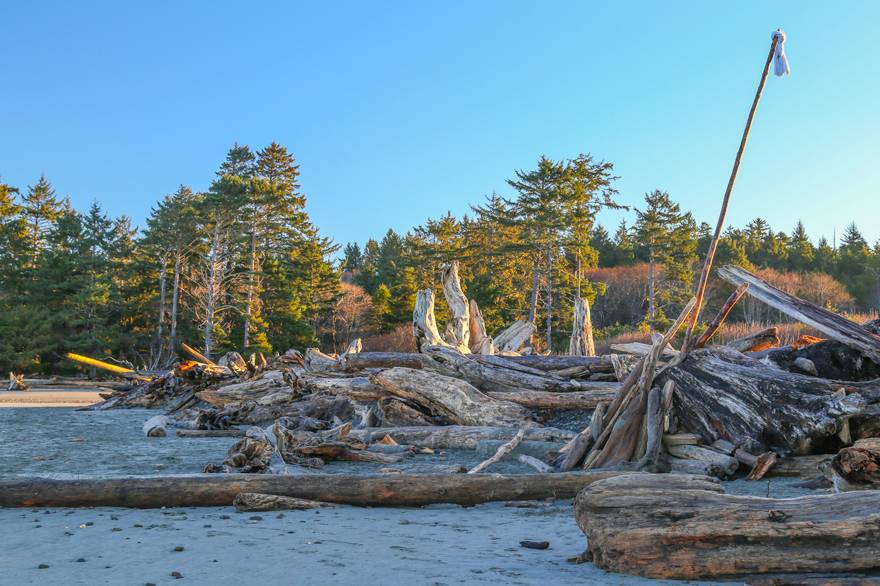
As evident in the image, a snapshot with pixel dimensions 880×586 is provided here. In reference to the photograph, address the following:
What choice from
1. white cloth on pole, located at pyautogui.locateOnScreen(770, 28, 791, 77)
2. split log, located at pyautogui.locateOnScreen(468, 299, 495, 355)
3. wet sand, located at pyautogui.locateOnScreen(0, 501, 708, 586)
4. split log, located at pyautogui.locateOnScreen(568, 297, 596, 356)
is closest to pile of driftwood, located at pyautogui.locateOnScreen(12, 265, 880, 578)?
wet sand, located at pyautogui.locateOnScreen(0, 501, 708, 586)

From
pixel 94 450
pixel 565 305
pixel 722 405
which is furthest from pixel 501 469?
pixel 565 305

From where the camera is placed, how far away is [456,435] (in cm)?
824

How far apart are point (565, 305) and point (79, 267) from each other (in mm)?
28480

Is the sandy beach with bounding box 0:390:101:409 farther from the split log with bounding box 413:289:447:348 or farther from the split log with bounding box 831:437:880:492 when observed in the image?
the split log with bounding box 831:437:880:492

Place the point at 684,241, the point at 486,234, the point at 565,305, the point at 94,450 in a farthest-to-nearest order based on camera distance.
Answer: the point at 486,234, the point at 684,241, the point at 565,305, the point at 94,450

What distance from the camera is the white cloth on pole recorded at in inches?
293

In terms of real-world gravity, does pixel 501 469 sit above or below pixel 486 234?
below

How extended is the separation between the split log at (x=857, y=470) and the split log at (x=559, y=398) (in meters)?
5.10

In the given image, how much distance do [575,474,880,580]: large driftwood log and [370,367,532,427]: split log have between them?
6036mm

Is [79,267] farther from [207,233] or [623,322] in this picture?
[623,322]

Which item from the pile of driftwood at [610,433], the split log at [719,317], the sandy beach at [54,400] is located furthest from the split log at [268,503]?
the sandy beach at [54,400]

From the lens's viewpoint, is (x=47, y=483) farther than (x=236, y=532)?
Yes

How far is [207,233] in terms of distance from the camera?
40000mm

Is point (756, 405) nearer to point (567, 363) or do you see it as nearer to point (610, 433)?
point (610, 433)
